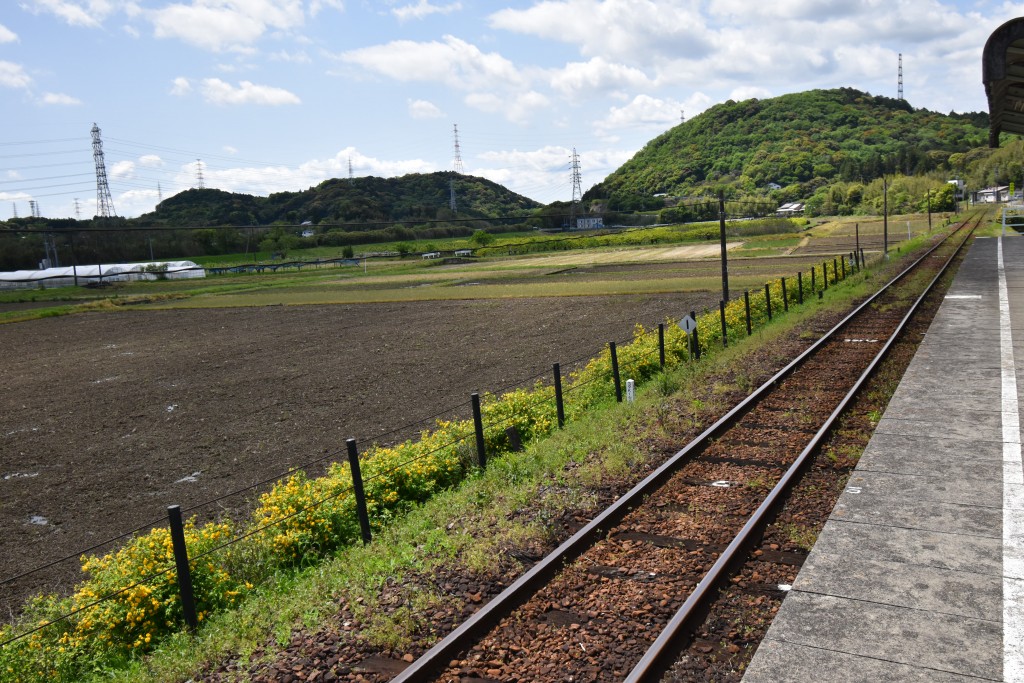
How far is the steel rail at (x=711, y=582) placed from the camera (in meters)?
6.00

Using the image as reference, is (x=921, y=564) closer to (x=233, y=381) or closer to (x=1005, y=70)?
(x=1005, y=70)

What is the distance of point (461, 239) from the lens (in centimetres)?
14462

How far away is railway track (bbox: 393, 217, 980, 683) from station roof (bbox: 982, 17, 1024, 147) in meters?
6.92

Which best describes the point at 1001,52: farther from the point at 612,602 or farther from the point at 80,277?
the point at 80,277

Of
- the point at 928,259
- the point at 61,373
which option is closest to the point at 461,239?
the point at 928,259

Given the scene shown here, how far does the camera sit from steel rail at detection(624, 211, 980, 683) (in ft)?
19.7

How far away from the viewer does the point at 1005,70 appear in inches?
543

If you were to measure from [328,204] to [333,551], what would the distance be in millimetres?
Result: 167815

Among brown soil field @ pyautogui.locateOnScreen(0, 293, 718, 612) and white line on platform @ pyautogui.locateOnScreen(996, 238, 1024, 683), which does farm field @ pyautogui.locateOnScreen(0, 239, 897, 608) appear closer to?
brown soil field @ pyautogui.locateOnScreen(0, 293, 718, 612)

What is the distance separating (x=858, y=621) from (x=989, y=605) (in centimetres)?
126

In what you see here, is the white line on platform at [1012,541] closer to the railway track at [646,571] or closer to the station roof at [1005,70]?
the railway track at [646,571]

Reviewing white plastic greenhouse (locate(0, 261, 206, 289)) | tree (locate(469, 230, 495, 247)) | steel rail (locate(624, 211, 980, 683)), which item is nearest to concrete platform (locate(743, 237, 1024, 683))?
steel rail (locate(624, 211, 980, 683))

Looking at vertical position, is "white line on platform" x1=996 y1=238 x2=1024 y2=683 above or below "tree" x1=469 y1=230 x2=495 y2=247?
below

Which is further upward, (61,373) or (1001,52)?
(1001,52)
